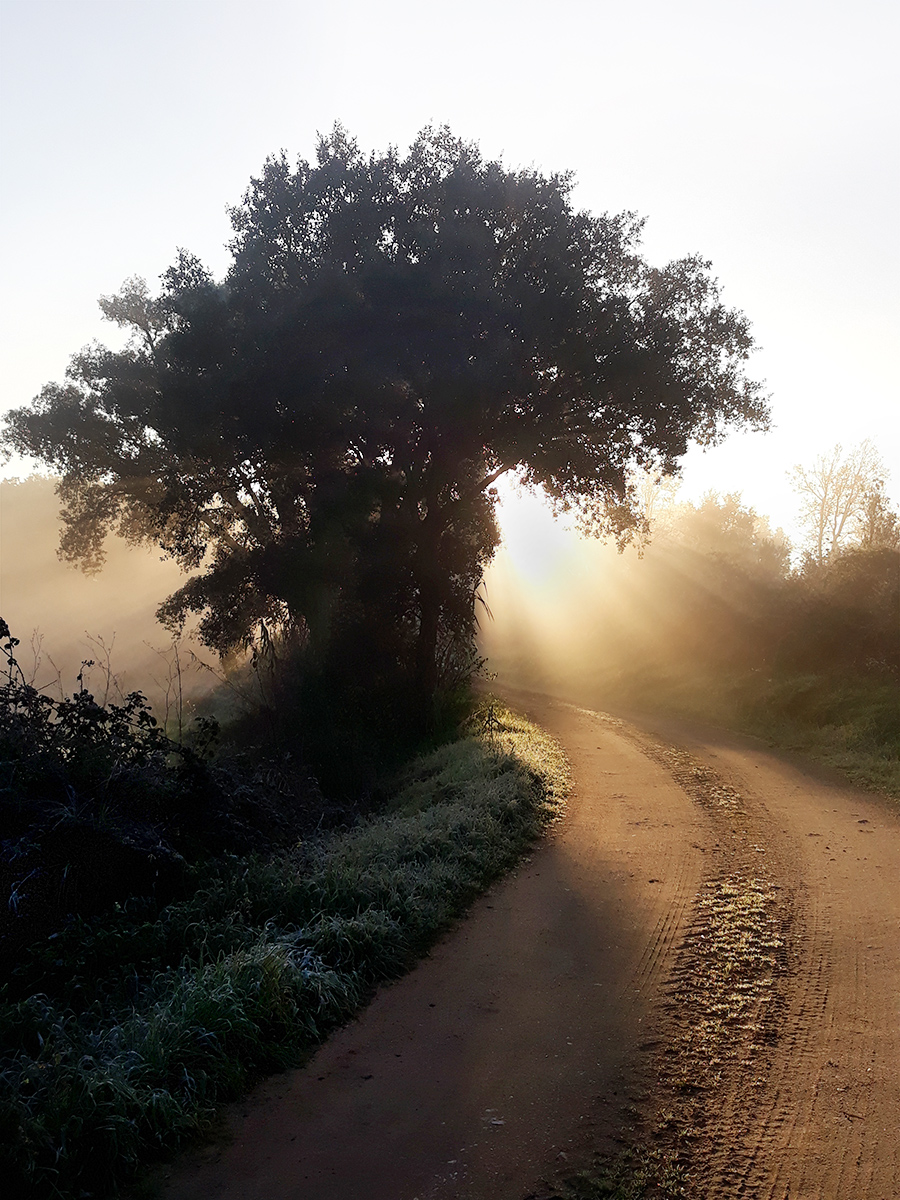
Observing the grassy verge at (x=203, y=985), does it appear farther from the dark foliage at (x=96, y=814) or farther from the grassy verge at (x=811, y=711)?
the grassy verge at (x=811, y=711)

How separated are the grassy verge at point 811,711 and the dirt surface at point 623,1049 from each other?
5441 mm

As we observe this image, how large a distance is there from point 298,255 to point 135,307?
26.8 ft

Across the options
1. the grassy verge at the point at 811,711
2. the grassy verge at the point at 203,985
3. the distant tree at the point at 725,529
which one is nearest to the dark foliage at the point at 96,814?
the grassy verge at the point at 203,985

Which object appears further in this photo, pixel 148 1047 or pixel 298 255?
pixel 298 255

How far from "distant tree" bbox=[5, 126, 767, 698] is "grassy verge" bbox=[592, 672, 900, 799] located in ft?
17.0

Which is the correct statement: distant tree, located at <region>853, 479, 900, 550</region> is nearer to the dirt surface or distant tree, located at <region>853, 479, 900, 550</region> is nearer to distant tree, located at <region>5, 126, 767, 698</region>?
distant tree, located at <region>5, 126, 767, 698</region>

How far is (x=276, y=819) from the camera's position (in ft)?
31.8

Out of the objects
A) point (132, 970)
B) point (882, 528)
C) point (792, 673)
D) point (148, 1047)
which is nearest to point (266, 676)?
point (792, 673)

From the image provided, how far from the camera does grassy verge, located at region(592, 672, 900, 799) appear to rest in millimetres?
14461

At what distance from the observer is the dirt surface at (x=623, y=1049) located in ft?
13.6

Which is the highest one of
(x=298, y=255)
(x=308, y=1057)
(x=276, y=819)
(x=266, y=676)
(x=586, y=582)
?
(x=298, y=255)

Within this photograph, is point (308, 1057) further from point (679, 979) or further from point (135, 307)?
point (135, 307)

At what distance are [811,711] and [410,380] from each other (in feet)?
36.3

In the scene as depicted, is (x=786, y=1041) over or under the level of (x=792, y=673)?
under
